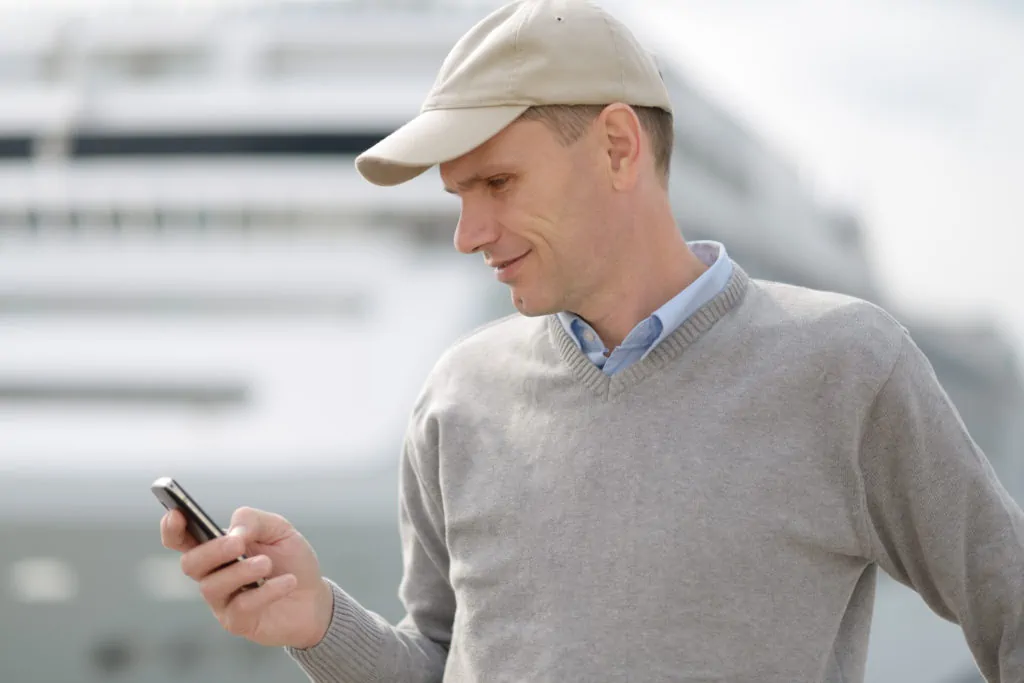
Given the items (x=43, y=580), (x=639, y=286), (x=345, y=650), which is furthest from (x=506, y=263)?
(x=43, y=580)

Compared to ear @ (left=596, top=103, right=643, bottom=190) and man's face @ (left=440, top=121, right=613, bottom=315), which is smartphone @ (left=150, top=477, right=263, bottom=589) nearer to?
man's face @ (left=440, top=121, right=613, bottom=315)

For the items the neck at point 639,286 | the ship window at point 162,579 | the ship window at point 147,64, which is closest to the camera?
the neck at point 639,286

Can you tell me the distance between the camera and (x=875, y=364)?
1.16m

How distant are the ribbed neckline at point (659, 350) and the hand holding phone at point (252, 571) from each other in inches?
13.2

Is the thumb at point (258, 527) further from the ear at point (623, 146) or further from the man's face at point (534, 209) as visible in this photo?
the ear at point (623, 146)

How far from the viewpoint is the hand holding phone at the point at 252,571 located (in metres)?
1.16

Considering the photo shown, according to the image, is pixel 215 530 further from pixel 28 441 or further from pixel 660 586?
pixel 28 441

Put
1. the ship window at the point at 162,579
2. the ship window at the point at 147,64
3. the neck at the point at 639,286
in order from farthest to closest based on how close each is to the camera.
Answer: the ship window at the point at 147,64 < the ship window at the point at 162,579 < the neck at the point at 639,286

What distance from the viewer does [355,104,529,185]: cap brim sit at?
1.16 metres

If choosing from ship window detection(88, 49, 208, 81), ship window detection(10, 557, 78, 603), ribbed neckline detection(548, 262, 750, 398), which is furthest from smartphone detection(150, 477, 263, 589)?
ship window detection(88, 49, 208, 81)

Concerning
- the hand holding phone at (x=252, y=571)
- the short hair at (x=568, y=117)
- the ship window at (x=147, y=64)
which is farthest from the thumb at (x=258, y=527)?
the ship window at (x=147, y=64)

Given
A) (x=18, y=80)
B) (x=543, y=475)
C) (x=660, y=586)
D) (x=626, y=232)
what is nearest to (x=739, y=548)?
(x=660, y=586)

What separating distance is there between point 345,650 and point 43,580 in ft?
22.7

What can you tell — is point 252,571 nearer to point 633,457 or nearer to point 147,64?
point 633,457
